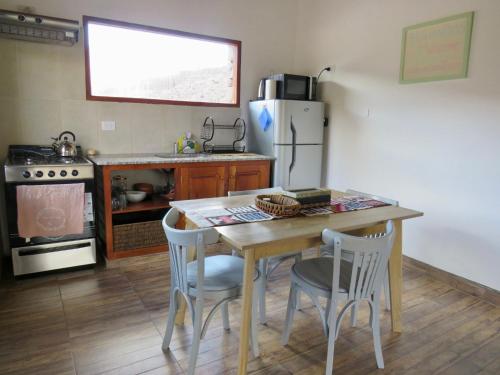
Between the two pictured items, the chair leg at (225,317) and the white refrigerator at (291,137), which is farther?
the white refrigerator at (291,137)

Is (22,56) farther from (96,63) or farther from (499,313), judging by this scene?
(499,313)

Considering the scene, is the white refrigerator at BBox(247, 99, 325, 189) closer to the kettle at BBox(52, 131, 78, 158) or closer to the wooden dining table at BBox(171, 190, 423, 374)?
the wooden dining table at BBox(171, 190, 423, 374)

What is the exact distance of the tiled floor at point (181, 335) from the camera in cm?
185

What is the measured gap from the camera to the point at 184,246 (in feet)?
5.27

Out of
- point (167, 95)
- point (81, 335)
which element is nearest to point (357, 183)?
point (167, 95)

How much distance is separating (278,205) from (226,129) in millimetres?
2321

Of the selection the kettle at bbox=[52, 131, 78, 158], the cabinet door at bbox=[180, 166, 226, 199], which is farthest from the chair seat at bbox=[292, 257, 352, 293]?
the kettle at bbox=[52, 131, 78, 158]

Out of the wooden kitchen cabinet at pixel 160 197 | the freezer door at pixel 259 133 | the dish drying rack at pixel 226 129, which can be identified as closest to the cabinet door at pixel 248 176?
the wooden kitchen cabinet at pixel 160 197

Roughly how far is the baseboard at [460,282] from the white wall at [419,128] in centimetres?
5

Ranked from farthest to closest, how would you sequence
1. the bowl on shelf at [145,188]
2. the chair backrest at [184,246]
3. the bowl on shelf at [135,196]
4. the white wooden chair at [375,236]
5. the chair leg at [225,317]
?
the bowl on shelf at [145,188]
the bowl on shelf at [135,196]
the white wooden chair at [375,236]
the chair leg at [225,317]
the chair backrest at [184,246]

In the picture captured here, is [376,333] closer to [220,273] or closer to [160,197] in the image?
[220,273]

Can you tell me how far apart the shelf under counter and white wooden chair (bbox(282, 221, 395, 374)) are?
1705mm

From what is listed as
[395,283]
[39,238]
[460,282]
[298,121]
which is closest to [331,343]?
[395,283]

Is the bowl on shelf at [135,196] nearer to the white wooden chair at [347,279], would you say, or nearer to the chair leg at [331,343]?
the white wooden chair at [347,279]
